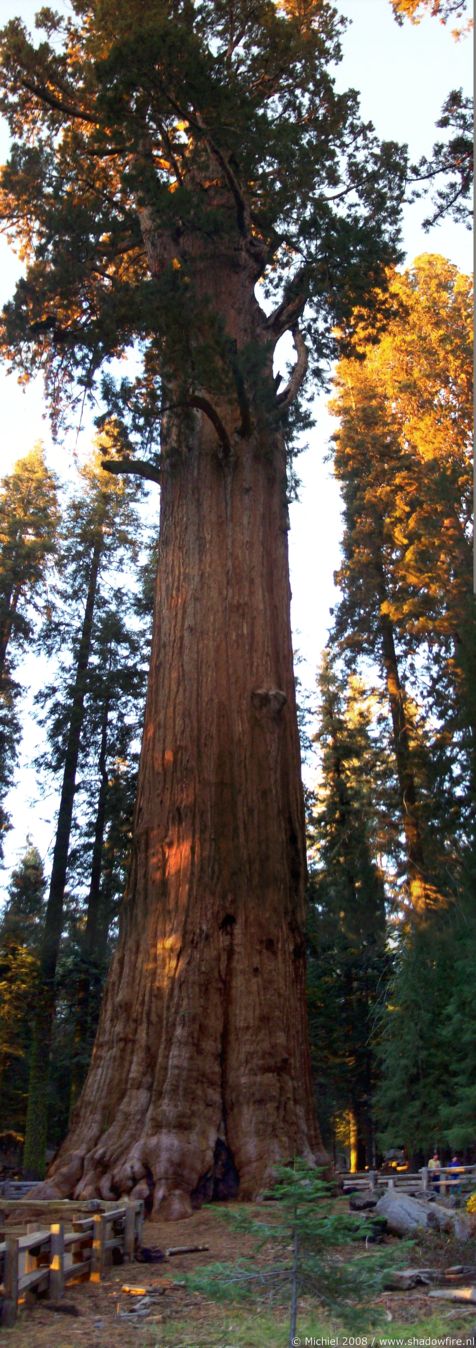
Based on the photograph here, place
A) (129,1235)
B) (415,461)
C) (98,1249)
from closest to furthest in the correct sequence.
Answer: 1. (98,1249)
2. (129,1235)
3. (415,461)

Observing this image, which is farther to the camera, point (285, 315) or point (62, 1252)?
point (285, 315)

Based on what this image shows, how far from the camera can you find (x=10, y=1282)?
17.7ft

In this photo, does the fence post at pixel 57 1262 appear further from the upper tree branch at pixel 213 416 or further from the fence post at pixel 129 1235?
the upper tree branch at pixel 213 416

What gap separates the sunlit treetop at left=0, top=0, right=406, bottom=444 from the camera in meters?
11.8

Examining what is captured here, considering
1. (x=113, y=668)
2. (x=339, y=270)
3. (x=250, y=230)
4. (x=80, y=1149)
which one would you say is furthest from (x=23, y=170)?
(x=113, y=668)

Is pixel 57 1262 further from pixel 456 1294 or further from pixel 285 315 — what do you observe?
pixel 285 315

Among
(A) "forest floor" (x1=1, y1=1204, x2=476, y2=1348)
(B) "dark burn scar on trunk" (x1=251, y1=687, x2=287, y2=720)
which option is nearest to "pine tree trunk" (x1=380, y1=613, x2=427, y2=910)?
(B) "dark burn scar on trunk" (x1=251, y1=687, x2=287, y2=720)

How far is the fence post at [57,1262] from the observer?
5922mm

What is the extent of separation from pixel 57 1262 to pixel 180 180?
36.5 feet

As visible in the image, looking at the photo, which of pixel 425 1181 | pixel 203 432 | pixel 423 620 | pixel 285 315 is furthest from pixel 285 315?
pixel 425 1181

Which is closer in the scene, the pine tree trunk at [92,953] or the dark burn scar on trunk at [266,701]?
the dark burn scar on trunk at [266,701]

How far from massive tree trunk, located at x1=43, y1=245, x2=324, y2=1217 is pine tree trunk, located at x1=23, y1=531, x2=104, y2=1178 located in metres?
13.7

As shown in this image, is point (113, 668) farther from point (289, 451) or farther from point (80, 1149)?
point (80, 1149)

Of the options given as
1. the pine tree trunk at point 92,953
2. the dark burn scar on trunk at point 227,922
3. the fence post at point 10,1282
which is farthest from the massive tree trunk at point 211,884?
the pine tree trunk at point 92,953
